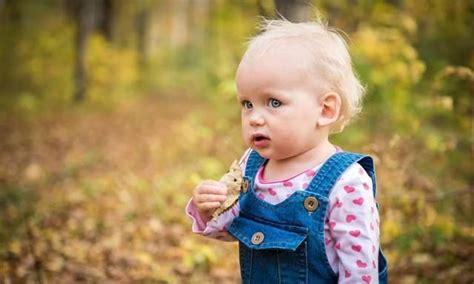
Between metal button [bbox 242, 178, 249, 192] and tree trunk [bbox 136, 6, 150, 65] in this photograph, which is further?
tree trunk [bbox 136, 6, 150, 65]

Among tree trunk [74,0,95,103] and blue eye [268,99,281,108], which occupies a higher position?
blue eye [268,99,281,108]

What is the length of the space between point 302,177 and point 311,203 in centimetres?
13

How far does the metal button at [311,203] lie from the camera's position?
1922mm

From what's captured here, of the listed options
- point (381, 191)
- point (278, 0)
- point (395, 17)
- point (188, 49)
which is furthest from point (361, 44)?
point (188, 49)

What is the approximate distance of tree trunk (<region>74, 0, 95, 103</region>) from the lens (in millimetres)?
15227

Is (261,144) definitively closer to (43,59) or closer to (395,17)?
(395,17)

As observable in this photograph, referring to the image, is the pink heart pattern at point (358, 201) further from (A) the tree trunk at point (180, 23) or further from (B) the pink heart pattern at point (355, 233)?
(A) the tree trunk at point (180, 23)

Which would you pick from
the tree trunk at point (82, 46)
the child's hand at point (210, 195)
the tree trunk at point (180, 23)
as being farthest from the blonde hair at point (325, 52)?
the tree trunk at point (180, 23)

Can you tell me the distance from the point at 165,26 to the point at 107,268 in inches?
1691

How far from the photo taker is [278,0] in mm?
3676

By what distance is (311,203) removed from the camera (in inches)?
75.8

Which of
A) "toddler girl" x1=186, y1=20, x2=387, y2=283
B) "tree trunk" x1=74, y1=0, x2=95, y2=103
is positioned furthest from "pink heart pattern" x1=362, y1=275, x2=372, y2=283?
"tree trunk" x1=74, y1=0, x2=95, y2=103

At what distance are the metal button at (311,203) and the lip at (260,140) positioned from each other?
10.0 inches

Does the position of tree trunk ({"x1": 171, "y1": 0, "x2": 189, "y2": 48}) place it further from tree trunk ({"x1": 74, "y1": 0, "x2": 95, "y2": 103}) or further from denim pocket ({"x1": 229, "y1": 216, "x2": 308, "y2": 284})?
denim pocket ({"x1": 229, "y1": 216, "x2": 308, "y2": 284})
